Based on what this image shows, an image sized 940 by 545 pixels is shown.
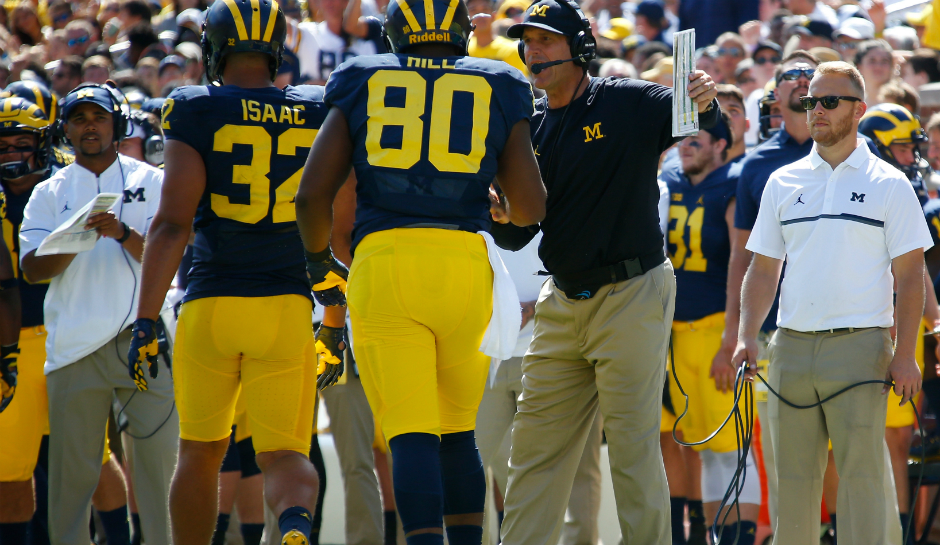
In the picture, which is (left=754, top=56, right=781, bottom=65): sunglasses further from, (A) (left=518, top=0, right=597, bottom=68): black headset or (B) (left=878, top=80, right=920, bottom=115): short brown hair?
(A) (left=518, top=0, right=597, bottom=68): black headset

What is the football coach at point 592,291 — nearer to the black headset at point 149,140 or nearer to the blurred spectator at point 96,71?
the black headset at point 149,140

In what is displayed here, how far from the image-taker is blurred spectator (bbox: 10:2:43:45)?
1470 cm

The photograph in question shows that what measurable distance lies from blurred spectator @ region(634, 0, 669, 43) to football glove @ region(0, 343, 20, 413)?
8083 mm

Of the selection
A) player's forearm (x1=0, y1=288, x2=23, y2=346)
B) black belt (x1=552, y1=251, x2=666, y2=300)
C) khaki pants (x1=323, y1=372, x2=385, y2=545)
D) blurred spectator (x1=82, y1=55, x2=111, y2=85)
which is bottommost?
khaki pants (x1=323, y1=372, x2=385, y2=545)

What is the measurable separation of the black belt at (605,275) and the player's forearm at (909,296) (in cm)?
98

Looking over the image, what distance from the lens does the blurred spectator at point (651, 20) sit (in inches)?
445

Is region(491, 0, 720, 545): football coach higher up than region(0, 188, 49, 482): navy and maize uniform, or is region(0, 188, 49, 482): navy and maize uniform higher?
region(491, 0, 720, 545): football coach

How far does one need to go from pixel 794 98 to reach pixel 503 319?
2.80m

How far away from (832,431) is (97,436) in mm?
3412

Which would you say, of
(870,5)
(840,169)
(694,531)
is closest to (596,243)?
(840,169)

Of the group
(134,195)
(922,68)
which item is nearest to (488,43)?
(922,68)

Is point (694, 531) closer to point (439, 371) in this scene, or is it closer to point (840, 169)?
point (840, 169)

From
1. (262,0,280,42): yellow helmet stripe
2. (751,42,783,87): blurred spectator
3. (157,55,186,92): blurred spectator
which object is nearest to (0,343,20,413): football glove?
(262,0,280,42): yellow helmet stripe

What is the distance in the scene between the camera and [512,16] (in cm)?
1076
